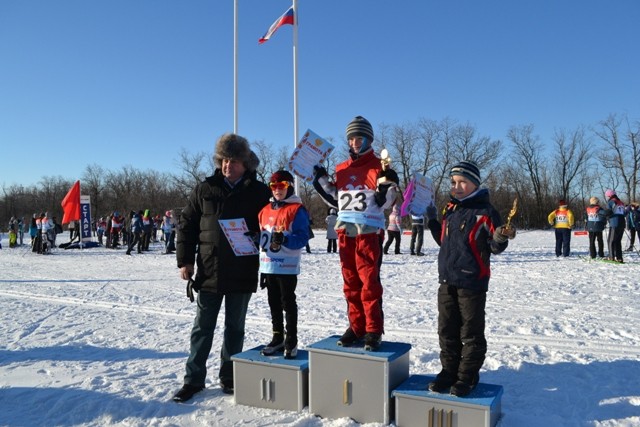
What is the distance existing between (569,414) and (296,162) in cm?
310

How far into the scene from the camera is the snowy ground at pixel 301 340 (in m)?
3.91

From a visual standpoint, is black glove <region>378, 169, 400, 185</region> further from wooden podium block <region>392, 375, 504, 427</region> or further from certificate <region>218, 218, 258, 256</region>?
wooden podium block <region>392, 375, 504, 427</region>

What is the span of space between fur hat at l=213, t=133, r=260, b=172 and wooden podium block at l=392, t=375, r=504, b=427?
2.40m

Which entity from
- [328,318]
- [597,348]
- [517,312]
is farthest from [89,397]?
[517,312]

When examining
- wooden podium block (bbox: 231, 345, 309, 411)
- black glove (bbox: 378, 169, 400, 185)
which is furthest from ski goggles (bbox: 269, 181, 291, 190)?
wooden podium block (bbox: 231, 345, 309, 411)

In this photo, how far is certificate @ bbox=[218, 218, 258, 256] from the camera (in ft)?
14.2

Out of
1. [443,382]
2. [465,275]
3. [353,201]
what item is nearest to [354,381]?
[443,382]

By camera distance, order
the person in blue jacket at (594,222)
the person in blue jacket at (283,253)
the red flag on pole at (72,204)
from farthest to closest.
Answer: the red flag on pole at (72,204)
the person in blue jacket at (594,222)
the person in blue jacket at (283,253)

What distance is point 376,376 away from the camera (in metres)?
3.68

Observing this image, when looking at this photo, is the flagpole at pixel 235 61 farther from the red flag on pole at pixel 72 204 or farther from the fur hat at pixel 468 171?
the fur hat at pixel 468 171

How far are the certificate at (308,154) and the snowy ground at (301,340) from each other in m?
2.10

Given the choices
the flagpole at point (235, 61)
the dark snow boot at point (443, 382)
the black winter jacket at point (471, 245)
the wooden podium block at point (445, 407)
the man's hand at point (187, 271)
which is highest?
the flagpole at point (235, 61)

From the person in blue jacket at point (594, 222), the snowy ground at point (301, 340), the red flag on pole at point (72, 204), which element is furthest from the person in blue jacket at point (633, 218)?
the red flag on pole at point (72, 204)

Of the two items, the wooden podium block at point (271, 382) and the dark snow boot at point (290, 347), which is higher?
the dark snow boot at point (290, 347)
